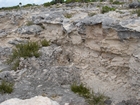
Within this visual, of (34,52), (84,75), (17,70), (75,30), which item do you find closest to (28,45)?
(34,52)

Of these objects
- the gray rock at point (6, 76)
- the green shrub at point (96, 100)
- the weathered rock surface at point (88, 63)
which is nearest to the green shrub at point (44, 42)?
the weathered rock surface at point (88, 63)

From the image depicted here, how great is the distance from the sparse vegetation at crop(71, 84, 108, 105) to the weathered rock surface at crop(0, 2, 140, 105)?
236 mm

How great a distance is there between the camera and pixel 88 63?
30.5ft

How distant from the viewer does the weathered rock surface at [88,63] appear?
7719mm

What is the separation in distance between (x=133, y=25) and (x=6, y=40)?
721 centimetres

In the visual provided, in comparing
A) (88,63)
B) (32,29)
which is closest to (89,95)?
(88,63)

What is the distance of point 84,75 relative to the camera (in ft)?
30.0

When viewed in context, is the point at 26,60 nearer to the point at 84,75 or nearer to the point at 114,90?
the point at 84,75

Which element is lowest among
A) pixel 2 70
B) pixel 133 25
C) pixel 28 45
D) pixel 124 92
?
pixel 124 92

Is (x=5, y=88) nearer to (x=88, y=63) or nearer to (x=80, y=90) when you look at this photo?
(x=80, y=90)

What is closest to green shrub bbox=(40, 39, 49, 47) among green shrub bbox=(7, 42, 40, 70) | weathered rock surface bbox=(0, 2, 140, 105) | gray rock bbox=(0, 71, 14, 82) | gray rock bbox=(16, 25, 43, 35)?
weathered rock surface bbox=(0, 2, 140, 105)

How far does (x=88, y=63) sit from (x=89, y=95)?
5.62 ft

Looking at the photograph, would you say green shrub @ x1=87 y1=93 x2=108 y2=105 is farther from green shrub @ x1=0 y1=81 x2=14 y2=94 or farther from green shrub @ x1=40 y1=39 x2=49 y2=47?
green shrub @ x1=40 y1=39 x2=49 y2=47

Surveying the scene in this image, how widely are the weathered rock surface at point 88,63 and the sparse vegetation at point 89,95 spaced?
0.24 m
